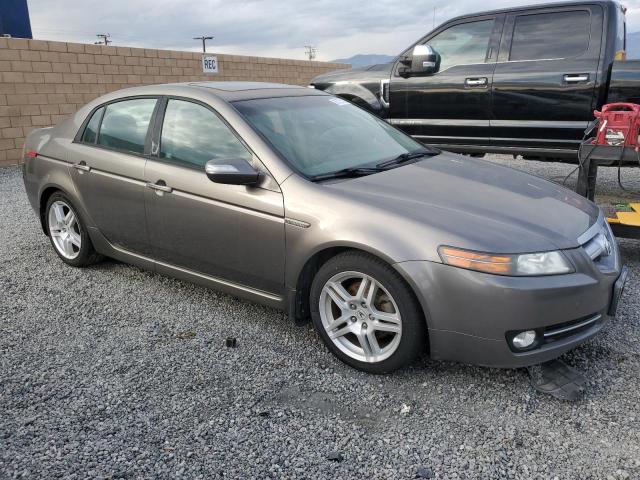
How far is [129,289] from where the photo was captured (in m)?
4.25

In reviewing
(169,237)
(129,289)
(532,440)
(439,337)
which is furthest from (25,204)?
(532,440)

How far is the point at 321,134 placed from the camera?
3.64m

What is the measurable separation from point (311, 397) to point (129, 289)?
6.69 feet

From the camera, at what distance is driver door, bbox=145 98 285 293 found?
3225 mm

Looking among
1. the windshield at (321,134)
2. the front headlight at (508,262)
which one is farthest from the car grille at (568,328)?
the windshield at (321,134)

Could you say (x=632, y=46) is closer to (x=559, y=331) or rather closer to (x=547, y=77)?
(x=547, y=77)

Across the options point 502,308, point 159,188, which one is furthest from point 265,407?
point 159,188

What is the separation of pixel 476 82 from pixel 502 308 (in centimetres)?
459

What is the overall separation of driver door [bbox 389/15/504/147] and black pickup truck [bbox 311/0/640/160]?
0.01 metres

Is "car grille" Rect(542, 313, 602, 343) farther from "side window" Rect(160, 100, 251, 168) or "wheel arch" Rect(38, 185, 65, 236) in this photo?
"wheel arch" Rect(38, 185, 65, 236)

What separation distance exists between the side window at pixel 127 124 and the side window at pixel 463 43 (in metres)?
4.13

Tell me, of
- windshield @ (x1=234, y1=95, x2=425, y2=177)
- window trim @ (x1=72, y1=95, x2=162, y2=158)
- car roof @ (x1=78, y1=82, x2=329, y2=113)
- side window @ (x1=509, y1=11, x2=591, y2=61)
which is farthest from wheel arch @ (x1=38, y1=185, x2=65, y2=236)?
side window @ (x1=509, y1=11, x2=591, y2=61)

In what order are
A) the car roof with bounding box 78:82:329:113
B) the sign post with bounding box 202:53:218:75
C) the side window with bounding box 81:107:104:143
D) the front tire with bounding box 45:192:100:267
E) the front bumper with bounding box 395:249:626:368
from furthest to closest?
1. the sign post with bounding box 202:53:218:75
2. the front tire with bounding box 45:192:100:267
3. the side window with bounding box 81:107:104:143
4. the car roof with bounding box 78:82:329:113
5. the front bumper with bounding box 395:249:626:368

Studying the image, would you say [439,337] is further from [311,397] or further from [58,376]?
[58,376]
